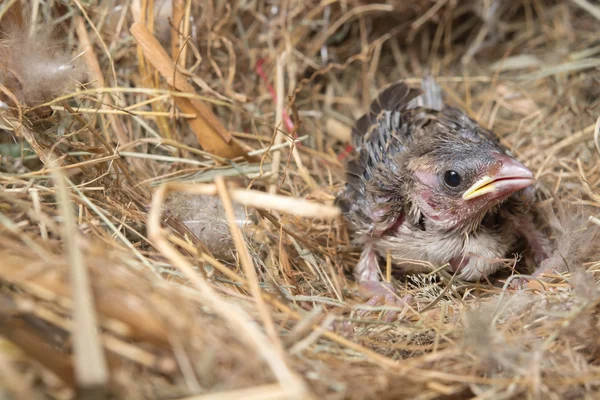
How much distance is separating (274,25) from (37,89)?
1208 mm

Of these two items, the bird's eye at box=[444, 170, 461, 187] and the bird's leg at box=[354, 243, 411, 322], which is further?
the bird's leg at box=[354, 243, 411, 322]

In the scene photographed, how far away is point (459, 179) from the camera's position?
177cm

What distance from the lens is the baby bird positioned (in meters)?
1.76

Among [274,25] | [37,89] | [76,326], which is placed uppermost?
[274,25]

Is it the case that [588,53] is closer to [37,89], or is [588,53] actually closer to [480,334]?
[480,334]

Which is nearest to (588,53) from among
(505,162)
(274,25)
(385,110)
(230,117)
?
(385,110)

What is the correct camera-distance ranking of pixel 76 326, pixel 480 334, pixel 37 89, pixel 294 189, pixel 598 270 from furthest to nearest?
pixel 294 189, pixel 37 89, pixel 598 270, pixel 480 334, pixel 76 326

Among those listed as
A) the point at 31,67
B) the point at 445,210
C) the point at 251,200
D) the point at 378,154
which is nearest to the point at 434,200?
the point at 445,210

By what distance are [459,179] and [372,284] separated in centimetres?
54

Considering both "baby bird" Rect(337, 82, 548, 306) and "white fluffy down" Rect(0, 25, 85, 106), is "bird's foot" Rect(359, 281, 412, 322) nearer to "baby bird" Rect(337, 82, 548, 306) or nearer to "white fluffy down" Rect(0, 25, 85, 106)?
"baby bird" Rect(337, 82, 548, 306)

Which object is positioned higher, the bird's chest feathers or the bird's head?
the bird's head

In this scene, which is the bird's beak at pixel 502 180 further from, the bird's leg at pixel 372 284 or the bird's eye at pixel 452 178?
the bird's leg at pixel 372 284

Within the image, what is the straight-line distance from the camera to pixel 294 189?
223 cm

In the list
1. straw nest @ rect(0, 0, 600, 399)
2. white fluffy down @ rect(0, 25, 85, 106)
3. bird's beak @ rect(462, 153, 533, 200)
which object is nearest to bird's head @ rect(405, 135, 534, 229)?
bird's beak @ rect(462, 153, 533, 200)
